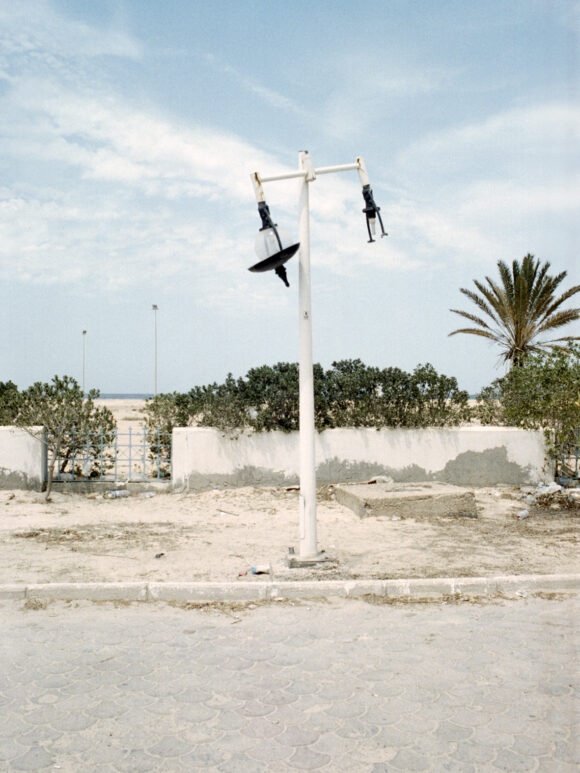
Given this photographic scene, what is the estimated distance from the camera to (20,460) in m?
11.2

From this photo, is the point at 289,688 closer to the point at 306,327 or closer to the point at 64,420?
the point at 306,327

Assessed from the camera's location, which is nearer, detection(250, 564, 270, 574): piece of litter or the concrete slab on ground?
detection(250, 564, 270, 574): piece of litter

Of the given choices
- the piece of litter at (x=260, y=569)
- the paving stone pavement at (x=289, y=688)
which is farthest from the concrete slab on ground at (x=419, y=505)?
the paving stone pavement at (x=289, y=688)

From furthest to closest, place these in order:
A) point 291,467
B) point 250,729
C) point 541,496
A: point 291,467 → point 541,496 → point 250,729

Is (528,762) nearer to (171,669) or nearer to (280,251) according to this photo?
(171,669)

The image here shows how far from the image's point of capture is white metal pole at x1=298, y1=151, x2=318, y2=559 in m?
6.34

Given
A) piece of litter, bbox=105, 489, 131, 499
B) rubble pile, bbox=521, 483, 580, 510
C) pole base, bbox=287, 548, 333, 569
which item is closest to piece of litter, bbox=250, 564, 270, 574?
pole base, bbox=287, 548, 333, 569

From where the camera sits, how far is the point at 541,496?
33.5 ft

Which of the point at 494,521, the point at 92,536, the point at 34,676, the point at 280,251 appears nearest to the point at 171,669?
the point at 34,676

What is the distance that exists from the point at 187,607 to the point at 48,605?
3.82 feet

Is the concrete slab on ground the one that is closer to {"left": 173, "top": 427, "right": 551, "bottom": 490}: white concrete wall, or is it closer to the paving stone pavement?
{"left": 173, "top": 427, "right": 551, "bottom": 490}: white concrete wall

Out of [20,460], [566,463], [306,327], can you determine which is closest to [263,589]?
[306,327]

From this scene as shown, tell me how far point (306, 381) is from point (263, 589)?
6.42 ft

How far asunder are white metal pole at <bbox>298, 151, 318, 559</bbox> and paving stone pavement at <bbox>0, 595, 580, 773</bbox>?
3.50 feet
